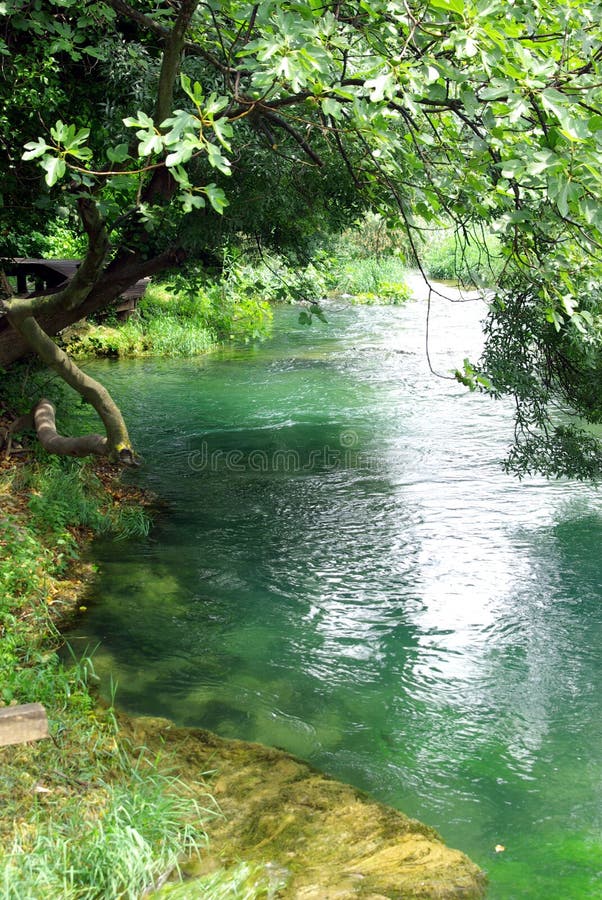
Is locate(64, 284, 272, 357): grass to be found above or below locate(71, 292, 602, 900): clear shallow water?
above

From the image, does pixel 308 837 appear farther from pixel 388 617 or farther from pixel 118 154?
pixel 118 154

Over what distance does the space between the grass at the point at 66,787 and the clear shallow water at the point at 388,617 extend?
1.41 feet

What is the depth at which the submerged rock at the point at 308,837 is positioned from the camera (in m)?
4.01

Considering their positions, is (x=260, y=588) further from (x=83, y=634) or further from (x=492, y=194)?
(x=492, y=194)

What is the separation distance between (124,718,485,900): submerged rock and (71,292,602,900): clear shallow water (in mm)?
217

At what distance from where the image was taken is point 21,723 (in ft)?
10.0

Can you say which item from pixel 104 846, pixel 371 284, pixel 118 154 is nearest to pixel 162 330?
pixel 371 284

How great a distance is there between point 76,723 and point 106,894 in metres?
1.51

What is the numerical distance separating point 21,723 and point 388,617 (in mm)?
4499

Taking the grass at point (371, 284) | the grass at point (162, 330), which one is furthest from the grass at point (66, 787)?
the grass at point (371, 284)

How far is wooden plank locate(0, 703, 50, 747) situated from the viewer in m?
3.04

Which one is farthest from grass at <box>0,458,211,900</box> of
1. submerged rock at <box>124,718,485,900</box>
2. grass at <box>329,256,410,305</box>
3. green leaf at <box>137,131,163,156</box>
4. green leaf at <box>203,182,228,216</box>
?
grass at <box>329,256,410,305</box>

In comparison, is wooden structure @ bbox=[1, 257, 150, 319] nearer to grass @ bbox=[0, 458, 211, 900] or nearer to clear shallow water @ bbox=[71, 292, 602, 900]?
clear shallow water @ bbox=[71, 292, 602, 900]

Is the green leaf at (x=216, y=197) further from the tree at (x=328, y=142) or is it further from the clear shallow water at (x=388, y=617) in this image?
the clear shallow water at (x=388, y=617)
